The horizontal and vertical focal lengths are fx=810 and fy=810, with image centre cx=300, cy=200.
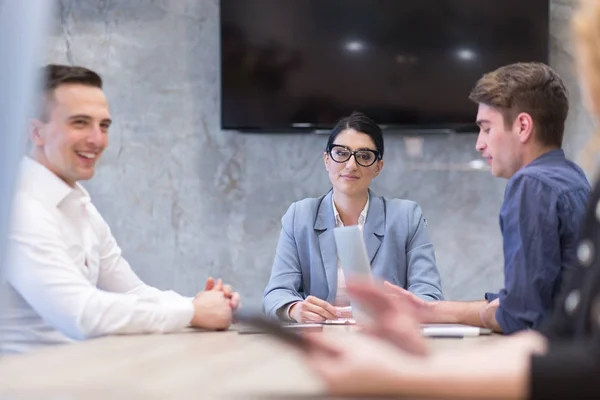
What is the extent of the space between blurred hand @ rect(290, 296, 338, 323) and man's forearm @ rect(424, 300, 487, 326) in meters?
0.34

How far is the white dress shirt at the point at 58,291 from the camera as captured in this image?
188cm

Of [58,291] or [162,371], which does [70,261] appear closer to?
[58,291]

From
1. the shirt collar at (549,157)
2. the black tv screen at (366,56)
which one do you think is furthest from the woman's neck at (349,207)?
the shirt collar at (549,157)

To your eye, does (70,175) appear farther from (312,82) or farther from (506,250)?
(312,82)

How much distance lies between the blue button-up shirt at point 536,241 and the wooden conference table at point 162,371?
143mm

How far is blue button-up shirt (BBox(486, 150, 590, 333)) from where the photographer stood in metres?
1.84

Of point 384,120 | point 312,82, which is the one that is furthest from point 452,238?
point 312,82

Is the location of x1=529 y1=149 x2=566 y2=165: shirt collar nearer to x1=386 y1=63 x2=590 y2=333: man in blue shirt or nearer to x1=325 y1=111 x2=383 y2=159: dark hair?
x1=386 y1=63 x2=590 y2=333: man in blue shirt

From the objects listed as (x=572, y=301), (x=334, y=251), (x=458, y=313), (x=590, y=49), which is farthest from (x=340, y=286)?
(x=590, y=49)

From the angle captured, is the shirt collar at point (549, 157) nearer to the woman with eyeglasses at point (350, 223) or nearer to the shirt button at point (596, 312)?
the woman with eyeglasses at point (350, 223)

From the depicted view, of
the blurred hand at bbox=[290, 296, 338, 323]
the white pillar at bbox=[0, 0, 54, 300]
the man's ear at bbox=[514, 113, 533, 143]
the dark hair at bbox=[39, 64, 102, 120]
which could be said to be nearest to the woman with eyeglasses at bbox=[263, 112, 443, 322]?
the blurred hand at bbox=[290, 296, 338, 323]

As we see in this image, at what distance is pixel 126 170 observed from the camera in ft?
13.8

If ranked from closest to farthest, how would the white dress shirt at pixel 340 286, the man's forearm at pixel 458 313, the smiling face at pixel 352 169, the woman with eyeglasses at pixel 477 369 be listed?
the woman with eyeglasses at pixel 477 369 → the man's forearm at pixel 458 313 → the white dress shirt at pixel 340 286 → the smiling face at pixel 352 169

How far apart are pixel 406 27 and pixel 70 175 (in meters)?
2.18
